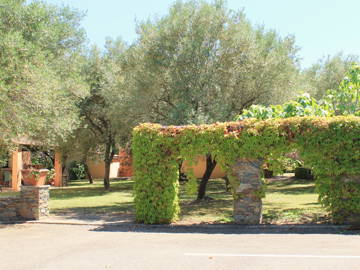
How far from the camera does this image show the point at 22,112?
11711mm

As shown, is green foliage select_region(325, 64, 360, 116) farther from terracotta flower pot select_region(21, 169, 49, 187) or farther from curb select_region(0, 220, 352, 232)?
terracotta flower pot select_region(21, 169, 49, 187)

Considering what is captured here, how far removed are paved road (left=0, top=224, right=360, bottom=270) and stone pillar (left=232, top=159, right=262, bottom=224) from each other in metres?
0.98

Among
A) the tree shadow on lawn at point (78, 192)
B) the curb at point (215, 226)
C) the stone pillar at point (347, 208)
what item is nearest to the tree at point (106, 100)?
the tree shadow on lawn at point (78, 192)

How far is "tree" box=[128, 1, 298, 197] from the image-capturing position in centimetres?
1552

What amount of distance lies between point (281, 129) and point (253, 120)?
2.65 feet

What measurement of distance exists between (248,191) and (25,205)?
663 centimetres

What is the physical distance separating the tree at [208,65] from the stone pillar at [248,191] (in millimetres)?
4419

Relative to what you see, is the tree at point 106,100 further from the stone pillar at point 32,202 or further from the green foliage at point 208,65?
the stone pillar at point 32,202

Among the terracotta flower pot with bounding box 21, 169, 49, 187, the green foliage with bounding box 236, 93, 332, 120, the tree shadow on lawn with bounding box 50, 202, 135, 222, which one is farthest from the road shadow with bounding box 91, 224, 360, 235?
the green foliage with bounding box 236, 93, 332, 120

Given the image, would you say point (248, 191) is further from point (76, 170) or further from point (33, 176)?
point (76, 170)

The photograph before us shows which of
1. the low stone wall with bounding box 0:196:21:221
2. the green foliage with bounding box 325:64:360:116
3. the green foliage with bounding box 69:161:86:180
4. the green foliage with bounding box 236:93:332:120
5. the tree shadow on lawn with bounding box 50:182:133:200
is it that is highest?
the green foliage with bounding box 325:64:360:116

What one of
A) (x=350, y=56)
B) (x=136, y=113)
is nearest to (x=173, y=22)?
(x=136, y=113)

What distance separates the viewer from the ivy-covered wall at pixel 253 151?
10016mm

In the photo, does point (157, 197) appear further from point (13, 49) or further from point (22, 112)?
point (13, 49)
